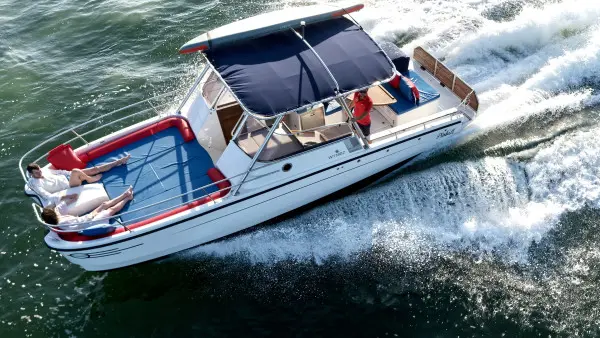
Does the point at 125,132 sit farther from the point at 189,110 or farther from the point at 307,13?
Answer: the point at 307,13

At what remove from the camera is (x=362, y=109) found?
11273 mm

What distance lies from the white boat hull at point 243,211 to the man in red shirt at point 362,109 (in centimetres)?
65

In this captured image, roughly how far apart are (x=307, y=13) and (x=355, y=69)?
1.82 meters

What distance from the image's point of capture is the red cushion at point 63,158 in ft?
35.3

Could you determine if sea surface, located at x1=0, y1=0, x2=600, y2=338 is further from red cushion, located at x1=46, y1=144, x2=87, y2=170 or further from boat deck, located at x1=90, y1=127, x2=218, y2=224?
red cushion, located at x1=46, y1=144, x2=87, y2=170

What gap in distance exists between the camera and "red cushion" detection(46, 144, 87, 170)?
10773 millimetres

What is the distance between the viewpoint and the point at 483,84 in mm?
14398

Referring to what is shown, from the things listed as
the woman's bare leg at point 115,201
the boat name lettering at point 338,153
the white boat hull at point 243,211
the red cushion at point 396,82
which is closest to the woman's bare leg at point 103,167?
the woman's bare leg at point 115,201

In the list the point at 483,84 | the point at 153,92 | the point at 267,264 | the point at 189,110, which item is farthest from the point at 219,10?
the point at 267,264

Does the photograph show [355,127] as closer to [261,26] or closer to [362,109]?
[362,109]

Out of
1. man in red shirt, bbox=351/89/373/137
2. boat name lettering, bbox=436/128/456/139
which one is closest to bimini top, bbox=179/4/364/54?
man in red shirt, bbox=351/89/373/137

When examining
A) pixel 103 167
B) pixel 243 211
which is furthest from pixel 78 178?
pixel 243 211

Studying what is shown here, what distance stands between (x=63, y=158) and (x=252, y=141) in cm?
418

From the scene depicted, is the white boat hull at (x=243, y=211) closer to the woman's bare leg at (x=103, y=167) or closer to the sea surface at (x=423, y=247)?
the sea surface at (x=423, y=247)
